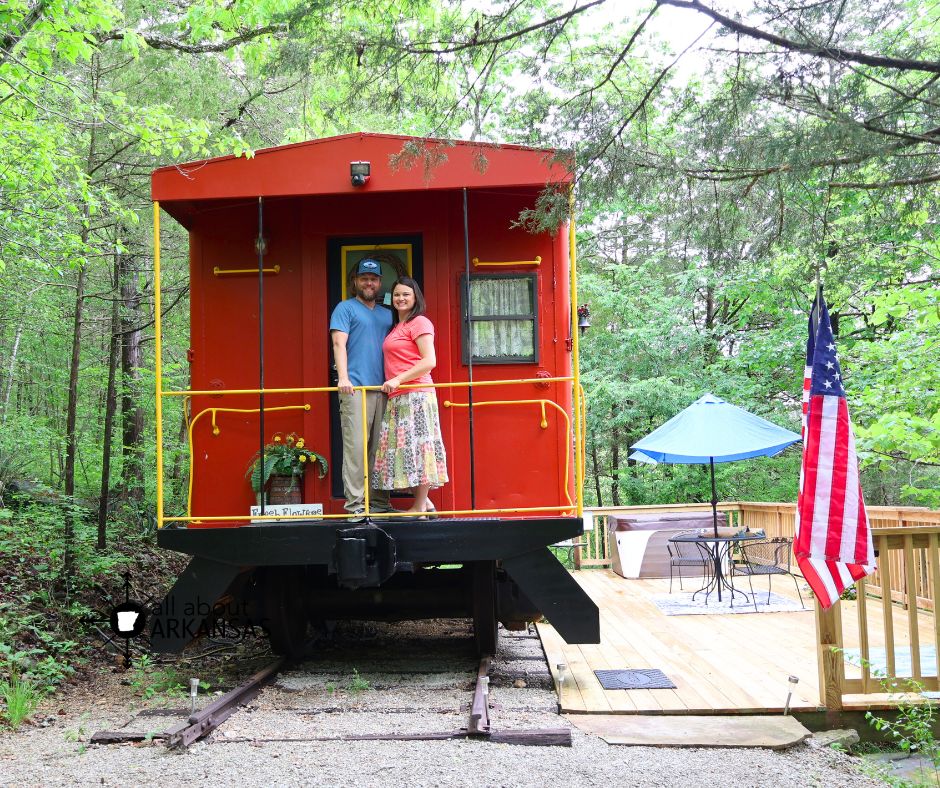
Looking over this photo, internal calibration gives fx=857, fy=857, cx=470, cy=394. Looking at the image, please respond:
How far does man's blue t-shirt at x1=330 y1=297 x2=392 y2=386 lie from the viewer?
550cm

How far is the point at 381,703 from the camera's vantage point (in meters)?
5.07

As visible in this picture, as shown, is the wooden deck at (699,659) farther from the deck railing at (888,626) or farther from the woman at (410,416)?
the woman at (410,416)

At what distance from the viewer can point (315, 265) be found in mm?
6012

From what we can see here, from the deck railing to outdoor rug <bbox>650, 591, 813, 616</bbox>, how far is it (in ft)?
1.97

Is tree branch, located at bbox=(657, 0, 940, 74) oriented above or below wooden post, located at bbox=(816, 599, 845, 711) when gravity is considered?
above

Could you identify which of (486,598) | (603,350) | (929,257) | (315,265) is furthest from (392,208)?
(603,350)

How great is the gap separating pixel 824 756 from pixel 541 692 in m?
1.75

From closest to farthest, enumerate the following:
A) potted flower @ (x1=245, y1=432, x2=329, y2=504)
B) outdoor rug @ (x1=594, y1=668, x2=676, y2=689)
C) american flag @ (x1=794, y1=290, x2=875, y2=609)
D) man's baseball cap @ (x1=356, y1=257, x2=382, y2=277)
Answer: american flag @ (x1=794, y1=290, x2=875, y2=609) → outdoor rug @ (x1=594, y1=668, x2=676, y2=689) → man's baseball cap @ (x1=356, y1=257, x2=382, y2=277) → potted flower @ (x1=245, y1=432, x2=329, y2=504)

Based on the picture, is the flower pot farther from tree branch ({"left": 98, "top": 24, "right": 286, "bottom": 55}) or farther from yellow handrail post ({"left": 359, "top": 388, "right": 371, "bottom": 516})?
tree branch ({"left": 98, "top": 24, "right": 286, "bottom": 55})

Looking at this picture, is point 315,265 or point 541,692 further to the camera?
point 315,265

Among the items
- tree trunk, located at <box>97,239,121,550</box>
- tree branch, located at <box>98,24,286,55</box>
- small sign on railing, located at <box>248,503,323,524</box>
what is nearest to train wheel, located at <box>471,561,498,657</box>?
small sign on railing, located at <box>248,503,323,524</box>

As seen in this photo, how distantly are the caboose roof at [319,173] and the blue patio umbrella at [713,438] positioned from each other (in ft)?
16.4

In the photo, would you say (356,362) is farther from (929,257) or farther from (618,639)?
(929,257)

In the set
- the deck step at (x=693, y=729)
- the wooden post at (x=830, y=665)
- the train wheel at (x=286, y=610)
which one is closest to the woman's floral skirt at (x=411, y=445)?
the train wheel at (x=286, y=610)
